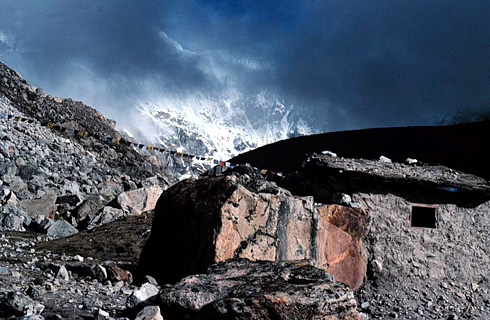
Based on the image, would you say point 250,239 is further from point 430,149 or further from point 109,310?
point 430,149

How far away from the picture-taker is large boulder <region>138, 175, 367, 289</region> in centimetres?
486

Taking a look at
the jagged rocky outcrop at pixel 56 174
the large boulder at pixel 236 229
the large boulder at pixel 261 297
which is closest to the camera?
the large boulder at pixel 261 297

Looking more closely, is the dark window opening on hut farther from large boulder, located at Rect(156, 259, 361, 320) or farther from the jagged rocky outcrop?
the jagged rocky outcrop

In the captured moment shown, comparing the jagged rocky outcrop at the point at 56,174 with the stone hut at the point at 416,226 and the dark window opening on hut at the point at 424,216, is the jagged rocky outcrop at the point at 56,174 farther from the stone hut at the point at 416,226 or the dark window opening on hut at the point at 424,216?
the dark window opening on hut at the point at 424,216

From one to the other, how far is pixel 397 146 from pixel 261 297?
16.7m

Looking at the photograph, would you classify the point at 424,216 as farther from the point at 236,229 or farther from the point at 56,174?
the point at 56,174

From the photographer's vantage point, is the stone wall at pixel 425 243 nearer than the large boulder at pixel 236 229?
No

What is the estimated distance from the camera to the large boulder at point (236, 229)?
4855 millimetres

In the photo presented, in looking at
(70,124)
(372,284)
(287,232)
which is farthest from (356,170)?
(70,124)

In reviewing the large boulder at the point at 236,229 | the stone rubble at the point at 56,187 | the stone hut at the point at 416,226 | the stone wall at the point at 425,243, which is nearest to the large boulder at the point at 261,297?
the large boulder at the point at 236,229

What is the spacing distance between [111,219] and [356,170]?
19.4ft

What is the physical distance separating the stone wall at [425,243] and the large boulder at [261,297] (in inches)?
146

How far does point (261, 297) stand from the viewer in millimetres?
2865

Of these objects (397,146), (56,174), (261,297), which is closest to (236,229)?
(261,297)
